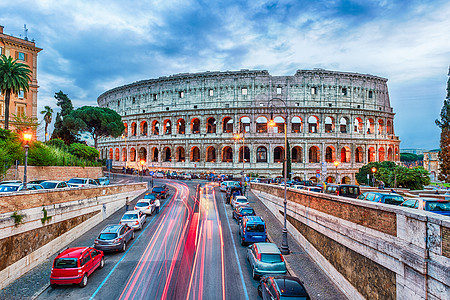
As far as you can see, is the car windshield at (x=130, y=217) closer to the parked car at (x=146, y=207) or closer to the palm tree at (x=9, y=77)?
the parked car at (x=146, y=207)

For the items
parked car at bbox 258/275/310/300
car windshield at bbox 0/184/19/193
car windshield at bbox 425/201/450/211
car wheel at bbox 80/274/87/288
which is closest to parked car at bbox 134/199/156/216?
car windshield at bbox 0/184/19/193

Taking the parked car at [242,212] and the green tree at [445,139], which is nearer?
the parked car at [242,212]

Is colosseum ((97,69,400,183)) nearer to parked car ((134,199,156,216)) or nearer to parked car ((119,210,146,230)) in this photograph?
parked car ((134,199,156,216))

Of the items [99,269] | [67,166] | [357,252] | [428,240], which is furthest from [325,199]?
[67,166]

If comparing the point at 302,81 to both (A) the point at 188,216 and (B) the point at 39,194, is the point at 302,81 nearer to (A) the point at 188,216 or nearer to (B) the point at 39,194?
(A) the point at 188,216

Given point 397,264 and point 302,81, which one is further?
point 302,81

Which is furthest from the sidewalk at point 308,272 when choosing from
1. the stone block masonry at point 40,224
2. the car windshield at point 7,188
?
the car windshield at point 7,188
